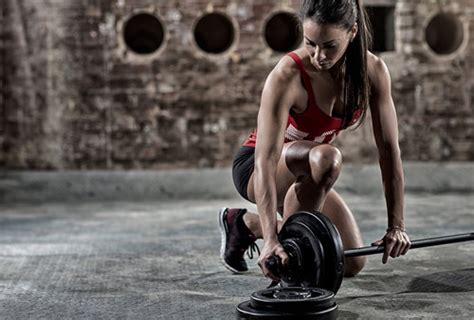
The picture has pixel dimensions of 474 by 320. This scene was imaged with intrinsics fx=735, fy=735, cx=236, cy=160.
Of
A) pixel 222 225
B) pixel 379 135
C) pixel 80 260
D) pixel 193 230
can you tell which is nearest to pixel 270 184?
pixel 379 135

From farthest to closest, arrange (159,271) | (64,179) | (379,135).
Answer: (64,179) → (159,271) → (379,135)

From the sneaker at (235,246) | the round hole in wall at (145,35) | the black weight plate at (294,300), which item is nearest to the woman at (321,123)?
the black weight plate at (294,300)

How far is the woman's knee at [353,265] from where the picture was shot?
3.00 m

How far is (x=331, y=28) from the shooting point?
2.46 m

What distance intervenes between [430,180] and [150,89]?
2.80 metres

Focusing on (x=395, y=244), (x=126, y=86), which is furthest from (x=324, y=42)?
(x=126, y=86)

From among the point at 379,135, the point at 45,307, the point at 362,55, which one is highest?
the point at 362,55

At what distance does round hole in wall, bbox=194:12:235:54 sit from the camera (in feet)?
25.2

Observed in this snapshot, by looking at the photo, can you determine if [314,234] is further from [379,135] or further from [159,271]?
[159,271]

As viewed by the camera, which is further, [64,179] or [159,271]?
[64,179]

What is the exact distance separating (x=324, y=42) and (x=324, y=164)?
47 cm

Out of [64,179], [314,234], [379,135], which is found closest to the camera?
[314,234]

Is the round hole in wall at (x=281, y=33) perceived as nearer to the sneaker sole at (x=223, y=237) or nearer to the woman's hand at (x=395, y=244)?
the sneaker sole at (x=223, y=237)

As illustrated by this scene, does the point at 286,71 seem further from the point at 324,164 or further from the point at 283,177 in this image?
the point at 283,177
